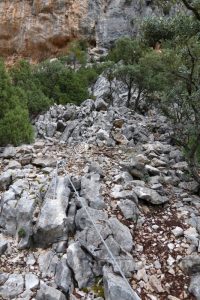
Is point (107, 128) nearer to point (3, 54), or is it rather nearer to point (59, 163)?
point (59, 163)

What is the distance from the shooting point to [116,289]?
5215 millimetres

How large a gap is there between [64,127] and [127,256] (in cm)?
1138

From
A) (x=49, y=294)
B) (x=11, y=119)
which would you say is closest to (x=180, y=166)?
(x=11, y=119)

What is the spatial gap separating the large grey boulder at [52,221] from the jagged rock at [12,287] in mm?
847

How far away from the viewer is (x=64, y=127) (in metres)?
16.8

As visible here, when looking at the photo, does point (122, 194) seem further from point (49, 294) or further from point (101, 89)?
point (101, 89)

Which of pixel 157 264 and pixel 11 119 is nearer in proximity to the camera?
pixel 157 264

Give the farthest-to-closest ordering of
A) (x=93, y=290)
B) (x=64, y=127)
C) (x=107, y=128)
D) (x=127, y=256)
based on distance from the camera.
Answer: (x=64, y=127) < (x=107, y=128) < (x=127, y=256) < (x=93, y=290)

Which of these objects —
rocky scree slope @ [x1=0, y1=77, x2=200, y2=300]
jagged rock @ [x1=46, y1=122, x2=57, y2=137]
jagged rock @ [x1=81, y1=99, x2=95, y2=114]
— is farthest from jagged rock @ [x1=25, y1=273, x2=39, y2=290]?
jagged rock @ [x1=81, y1=99, x2=95, y2=114]

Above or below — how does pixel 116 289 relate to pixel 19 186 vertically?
above

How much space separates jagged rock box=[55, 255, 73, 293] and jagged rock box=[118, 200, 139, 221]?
1718mm

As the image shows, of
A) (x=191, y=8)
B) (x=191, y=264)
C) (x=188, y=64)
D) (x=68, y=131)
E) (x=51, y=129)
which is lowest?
(x=51, y=129)

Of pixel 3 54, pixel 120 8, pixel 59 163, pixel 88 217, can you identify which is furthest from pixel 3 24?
pixel 88 217

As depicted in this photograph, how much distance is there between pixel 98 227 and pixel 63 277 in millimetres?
1161
